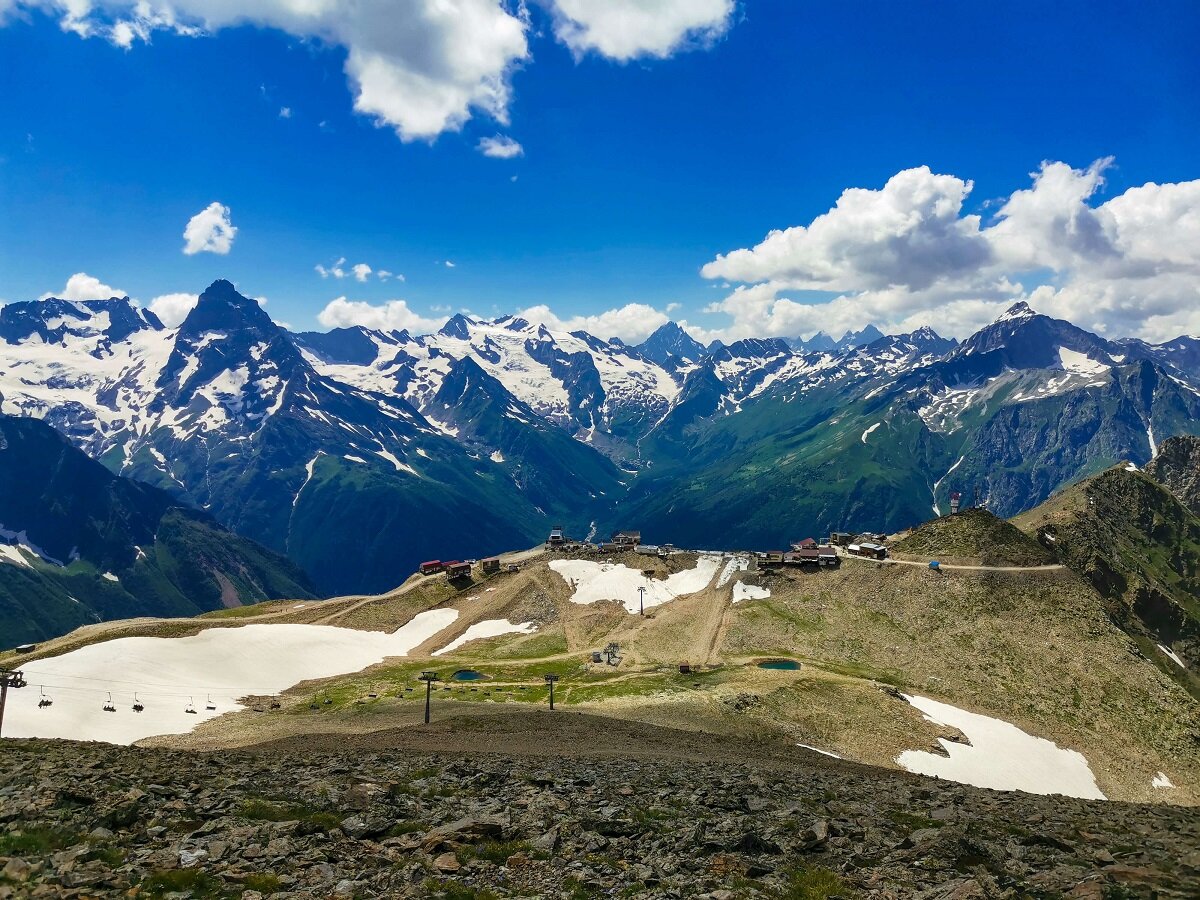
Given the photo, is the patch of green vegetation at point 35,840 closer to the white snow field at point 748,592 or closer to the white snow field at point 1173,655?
the white snow field at point 748,592

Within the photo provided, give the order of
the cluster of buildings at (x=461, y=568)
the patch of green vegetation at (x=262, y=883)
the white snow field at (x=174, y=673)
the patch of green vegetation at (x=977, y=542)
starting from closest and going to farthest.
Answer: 1. the patch of green vegetation at (x=262, y=883)
2. the white snow field at (x=174, y=673)
3. the patch of green vegetation at (x=977, y=542)
4. the cluster of buildings at (x=461, y=568)

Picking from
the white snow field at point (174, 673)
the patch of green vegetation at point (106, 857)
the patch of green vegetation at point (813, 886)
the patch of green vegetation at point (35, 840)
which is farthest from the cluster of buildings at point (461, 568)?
the patch of green vegetation at point (813, 886)

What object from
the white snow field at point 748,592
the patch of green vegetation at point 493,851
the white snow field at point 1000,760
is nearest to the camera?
the patch of green vegetation at point 493,851

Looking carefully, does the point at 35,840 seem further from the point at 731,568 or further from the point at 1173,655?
the point at 1173,655

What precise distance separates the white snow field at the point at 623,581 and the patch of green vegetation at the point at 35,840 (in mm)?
131894

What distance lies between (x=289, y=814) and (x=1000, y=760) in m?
91.6

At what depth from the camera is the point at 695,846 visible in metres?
31.0

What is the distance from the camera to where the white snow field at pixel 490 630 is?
141 metres

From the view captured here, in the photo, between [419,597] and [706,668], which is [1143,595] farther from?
[419,597]

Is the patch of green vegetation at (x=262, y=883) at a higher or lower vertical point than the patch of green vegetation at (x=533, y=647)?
higher

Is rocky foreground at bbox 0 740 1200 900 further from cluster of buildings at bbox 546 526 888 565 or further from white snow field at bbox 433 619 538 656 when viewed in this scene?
cluster of buildings at bbox 546 526 888 565

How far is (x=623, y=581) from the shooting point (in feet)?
547

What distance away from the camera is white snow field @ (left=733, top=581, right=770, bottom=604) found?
5844 inches

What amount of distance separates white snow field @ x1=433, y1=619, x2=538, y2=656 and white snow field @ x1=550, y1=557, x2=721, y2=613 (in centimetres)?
1595
